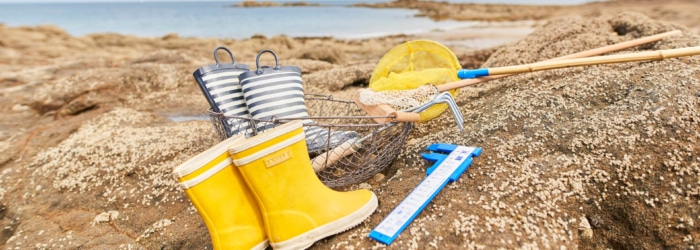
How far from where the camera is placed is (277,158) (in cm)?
178

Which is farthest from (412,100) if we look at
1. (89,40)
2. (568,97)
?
(89,40)

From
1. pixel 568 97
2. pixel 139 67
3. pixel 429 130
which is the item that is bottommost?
pixel 429 130

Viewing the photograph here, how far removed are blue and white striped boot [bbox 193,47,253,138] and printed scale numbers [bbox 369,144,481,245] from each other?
1.23 metres

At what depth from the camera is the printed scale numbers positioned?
6.03ft

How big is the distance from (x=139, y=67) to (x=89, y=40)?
6.85 m

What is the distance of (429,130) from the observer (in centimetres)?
311

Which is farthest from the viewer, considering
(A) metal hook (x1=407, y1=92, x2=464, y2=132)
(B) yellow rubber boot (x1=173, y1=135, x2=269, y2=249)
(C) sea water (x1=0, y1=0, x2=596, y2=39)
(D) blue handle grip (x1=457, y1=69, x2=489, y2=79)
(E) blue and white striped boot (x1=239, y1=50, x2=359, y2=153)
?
(C) sea water (x1=0, y1=0, x2=596, y2=39)

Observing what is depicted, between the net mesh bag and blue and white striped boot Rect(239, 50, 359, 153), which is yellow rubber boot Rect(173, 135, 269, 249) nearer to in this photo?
blue and white striped boot Rect(239, 50, 359, 153)

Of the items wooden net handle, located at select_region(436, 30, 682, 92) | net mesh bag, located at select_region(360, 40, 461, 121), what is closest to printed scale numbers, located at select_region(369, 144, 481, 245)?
net mesh bag, located at select_region(360, 40, 461, 121)

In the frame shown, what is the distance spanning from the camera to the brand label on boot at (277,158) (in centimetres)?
177

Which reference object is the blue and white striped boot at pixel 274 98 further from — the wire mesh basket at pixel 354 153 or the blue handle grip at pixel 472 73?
the blue handle grip at pixel 472 73

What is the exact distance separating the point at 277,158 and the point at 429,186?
0.82 metres

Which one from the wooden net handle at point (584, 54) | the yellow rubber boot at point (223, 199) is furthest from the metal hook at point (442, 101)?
the yellow rubber boot at point (223, 199)

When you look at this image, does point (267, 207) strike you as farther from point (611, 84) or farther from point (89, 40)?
point (89, 40)
